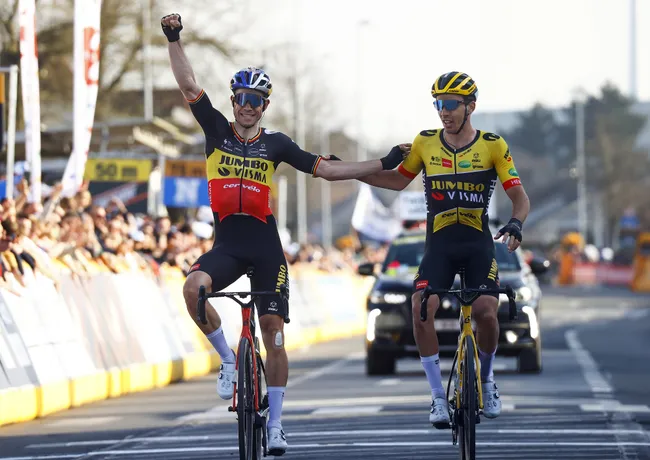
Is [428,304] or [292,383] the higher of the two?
[428,304]

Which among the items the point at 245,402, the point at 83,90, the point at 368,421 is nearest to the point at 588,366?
the point at 83,90

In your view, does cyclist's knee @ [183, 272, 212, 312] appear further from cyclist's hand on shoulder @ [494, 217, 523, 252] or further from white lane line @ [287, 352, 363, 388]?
white lane line @ [287, 352, 363, 388]

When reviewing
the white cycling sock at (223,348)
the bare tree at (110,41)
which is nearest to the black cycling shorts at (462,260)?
the white cycling sock at (223,348)

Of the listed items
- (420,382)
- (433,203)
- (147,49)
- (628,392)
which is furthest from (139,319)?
(147,49)

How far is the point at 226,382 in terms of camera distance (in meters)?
10.6

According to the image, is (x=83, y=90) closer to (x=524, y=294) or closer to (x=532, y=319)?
(x=524, y=294)

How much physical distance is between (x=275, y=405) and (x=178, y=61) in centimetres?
219

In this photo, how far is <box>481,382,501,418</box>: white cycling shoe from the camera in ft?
35.9

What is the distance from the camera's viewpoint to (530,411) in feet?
51.0

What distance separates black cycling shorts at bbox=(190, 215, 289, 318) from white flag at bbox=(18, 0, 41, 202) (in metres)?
10.0

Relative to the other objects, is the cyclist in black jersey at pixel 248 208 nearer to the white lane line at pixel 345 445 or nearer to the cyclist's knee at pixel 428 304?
the cyclist's knee at pixel 428 304

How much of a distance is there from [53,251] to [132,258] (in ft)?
10.2

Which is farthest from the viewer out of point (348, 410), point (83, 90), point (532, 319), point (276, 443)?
point (83, 90)

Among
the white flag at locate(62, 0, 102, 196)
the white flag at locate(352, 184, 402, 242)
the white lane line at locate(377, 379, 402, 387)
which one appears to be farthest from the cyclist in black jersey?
the white flag at locate(352, 184, 402, 242)
